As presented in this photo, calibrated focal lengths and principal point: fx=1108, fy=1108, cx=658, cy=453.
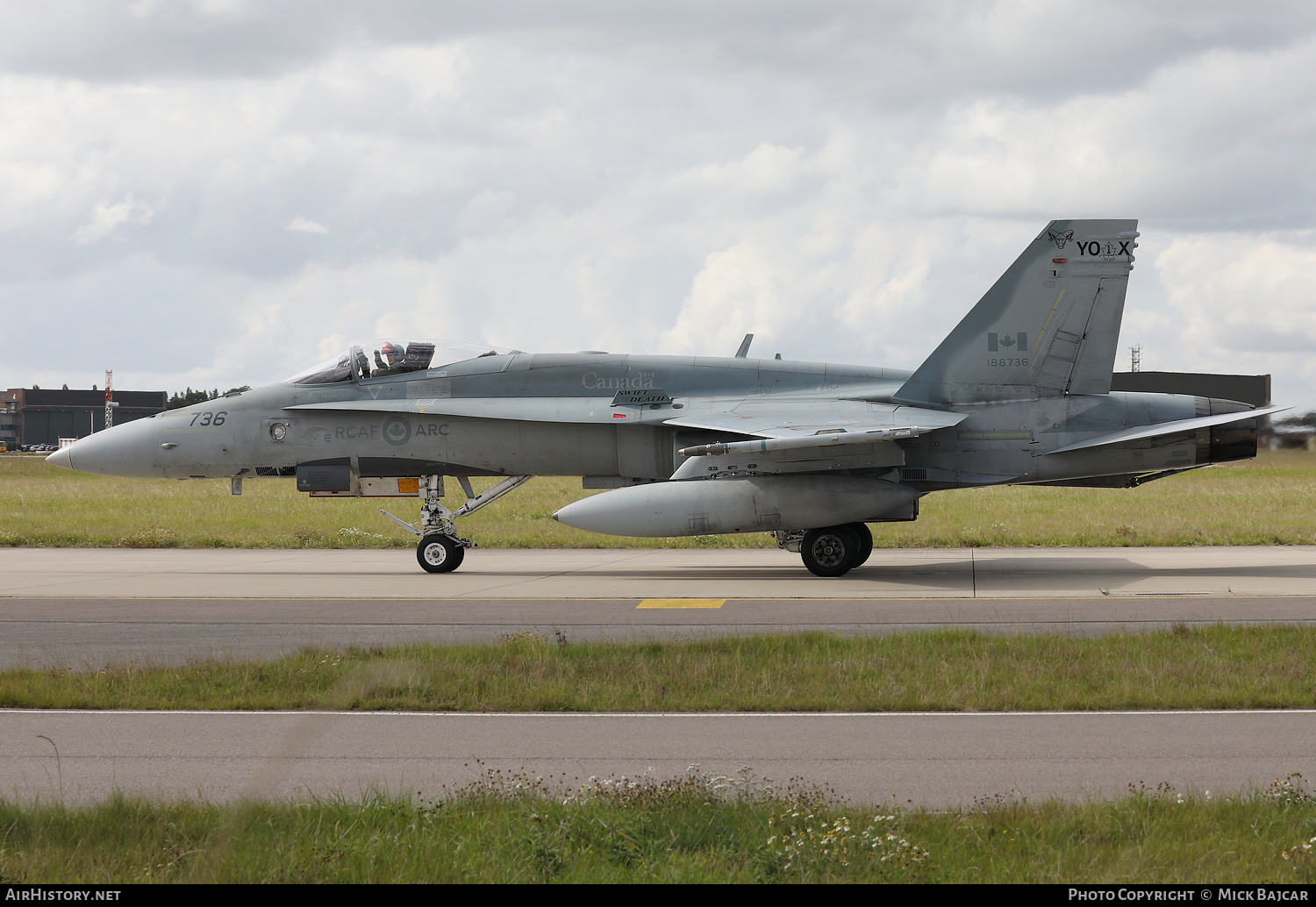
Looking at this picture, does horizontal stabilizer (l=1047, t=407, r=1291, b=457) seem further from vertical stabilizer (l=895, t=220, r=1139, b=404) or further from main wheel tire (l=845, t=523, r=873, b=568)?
main wheel tire (l=845, t=523, r=873, b=568)

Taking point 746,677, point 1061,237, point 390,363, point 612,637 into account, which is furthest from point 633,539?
point 746,677

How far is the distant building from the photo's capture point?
148 meters

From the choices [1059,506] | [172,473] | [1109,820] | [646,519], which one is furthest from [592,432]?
[1059,506]

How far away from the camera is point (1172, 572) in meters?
17.1

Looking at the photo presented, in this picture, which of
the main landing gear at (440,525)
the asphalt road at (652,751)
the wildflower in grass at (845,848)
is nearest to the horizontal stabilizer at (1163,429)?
the main landing gear at (440,525)

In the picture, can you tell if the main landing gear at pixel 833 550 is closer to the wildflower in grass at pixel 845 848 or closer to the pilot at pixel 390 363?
the pilot at pixel 390 363

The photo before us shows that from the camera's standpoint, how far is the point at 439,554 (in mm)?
18328

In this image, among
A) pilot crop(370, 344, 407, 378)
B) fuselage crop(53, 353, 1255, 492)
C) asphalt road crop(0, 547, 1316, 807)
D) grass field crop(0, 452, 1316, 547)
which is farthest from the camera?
grass field crop(0, 452, 1316, 547)

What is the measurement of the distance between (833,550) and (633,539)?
32.4 ft

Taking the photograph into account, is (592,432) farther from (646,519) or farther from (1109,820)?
(1109,820)

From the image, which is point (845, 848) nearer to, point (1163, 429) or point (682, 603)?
point (682, 603)

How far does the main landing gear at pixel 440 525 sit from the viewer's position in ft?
60.1

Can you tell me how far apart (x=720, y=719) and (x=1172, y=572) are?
1192 centimetres

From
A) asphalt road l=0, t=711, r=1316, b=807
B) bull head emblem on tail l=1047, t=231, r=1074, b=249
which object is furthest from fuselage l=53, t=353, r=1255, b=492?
asphalt road l=0, t=711, r=1316, b=807
